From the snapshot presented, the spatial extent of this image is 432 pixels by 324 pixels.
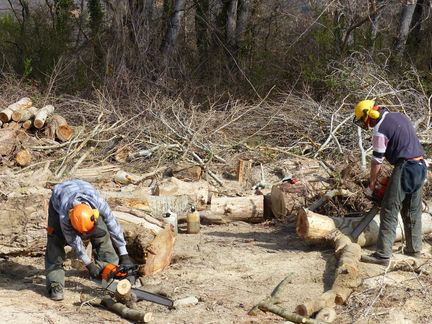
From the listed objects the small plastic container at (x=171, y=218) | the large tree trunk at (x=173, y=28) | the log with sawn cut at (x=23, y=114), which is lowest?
the small plastic container at (x=171, y=218)

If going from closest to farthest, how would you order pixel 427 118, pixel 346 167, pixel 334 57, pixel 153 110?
pixel 346 167
pixel 427 118
pixel 153 110
pixel 334 57

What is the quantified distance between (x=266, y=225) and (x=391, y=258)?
2235 mm

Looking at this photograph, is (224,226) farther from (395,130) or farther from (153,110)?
(153,110)

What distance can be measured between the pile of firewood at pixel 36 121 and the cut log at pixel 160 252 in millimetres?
5556

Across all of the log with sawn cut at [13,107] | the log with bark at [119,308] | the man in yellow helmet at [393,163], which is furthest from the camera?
the log with sawn cut at [13,107]

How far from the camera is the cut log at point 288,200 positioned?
9.02 meters

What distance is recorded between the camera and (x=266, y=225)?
30.5ft

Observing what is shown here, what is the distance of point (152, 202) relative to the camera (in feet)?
29.5

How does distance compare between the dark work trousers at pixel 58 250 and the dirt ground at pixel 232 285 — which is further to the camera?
the dark work trousers at pixel 58 250

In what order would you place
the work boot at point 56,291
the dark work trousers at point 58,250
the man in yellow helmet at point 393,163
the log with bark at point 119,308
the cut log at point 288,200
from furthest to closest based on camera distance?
1. the cut log at point 288,200
2. the man in yellow helmet at point 393,163
3. the dark work trousers at point 58,250
4. the work boot at point 56,291
5. the log with bark at point 119,308

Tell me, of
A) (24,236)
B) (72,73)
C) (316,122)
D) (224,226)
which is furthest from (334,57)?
(24,236)

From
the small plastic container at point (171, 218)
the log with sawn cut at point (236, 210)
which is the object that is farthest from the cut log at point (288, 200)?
the small plastic container at point (171, 218)

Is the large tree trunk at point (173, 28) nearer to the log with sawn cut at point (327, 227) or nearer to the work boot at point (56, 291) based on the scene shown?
the log with sawn cut at point (327, 227)

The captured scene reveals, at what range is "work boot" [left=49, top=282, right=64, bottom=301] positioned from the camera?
662cm
